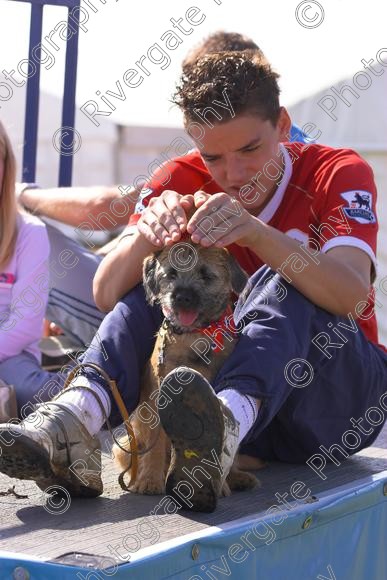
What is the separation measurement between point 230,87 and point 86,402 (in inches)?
40.1

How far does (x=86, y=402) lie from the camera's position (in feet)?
7.67

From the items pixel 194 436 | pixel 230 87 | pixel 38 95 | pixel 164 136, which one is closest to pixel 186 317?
pixel 194 436

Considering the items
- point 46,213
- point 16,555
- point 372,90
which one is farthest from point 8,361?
point 372,90

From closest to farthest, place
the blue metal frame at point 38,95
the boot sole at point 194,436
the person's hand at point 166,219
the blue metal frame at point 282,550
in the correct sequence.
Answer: the blue metal frame at point 282,550
the boot sole at point 194,436
the person's hand at point 166,219
the blue metal frame at point 38,95

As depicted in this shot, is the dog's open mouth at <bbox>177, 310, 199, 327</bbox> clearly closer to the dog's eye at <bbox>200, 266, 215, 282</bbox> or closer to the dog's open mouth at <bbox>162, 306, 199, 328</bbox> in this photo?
the dog's open mouth at <bbox>162, 306, 199, 328</bbox>

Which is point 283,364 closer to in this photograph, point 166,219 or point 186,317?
point 186,317

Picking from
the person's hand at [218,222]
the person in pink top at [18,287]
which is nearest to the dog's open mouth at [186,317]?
the person's hand at [218,222]

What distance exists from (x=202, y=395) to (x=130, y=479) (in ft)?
1.82

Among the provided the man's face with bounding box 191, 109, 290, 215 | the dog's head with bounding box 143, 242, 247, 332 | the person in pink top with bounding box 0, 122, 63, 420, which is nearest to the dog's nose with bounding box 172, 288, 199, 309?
the dog's head with bounding box 143, 242, 247, 332

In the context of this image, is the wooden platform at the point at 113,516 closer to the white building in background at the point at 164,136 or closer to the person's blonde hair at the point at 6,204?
the person's blonde hair at the point at 6,204

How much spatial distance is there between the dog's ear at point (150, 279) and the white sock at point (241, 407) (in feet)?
1.32

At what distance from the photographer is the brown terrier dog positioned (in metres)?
2.45

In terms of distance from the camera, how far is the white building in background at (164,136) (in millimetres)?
8047

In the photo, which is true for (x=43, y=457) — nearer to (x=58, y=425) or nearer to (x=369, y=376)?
(x=58, y=425)
